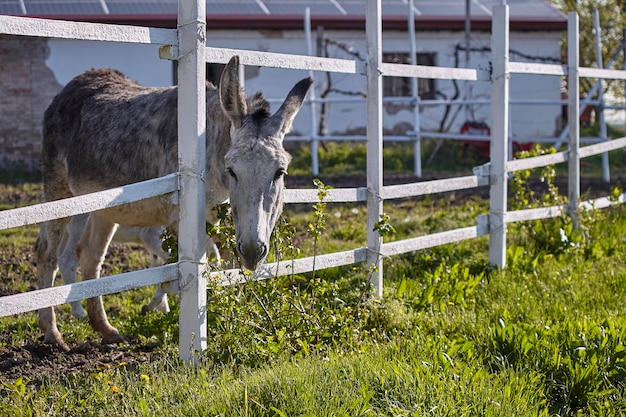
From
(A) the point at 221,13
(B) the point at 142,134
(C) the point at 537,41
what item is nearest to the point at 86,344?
(B) the point at 142,134

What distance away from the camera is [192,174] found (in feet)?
13.7

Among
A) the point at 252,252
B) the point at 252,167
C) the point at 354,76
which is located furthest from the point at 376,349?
the point at 354,76

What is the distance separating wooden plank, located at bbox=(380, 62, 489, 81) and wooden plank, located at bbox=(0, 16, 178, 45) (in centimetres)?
182

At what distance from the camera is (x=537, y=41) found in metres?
18.7

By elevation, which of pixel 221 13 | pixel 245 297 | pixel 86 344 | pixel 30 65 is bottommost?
pixel 86 344

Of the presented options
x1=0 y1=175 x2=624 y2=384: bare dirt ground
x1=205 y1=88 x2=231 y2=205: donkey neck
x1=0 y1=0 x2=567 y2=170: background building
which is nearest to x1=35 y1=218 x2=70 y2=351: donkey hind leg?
x1=0 y1=175 x2=624 y2=384: bare dirt ground

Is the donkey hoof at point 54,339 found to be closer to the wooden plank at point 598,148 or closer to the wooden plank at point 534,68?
the wooden plank at point 534,68

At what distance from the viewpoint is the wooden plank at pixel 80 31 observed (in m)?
3.50

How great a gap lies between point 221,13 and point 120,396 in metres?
13.8

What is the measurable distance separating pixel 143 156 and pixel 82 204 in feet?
4.36

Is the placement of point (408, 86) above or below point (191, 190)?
above

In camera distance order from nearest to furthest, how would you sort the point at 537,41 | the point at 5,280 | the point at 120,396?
the point at 120,396 < the point at 5,280 < the point at 537,41

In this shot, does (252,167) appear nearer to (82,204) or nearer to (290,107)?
(290,107)

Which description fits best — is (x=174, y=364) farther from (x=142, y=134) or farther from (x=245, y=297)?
(x=142, y=134)
